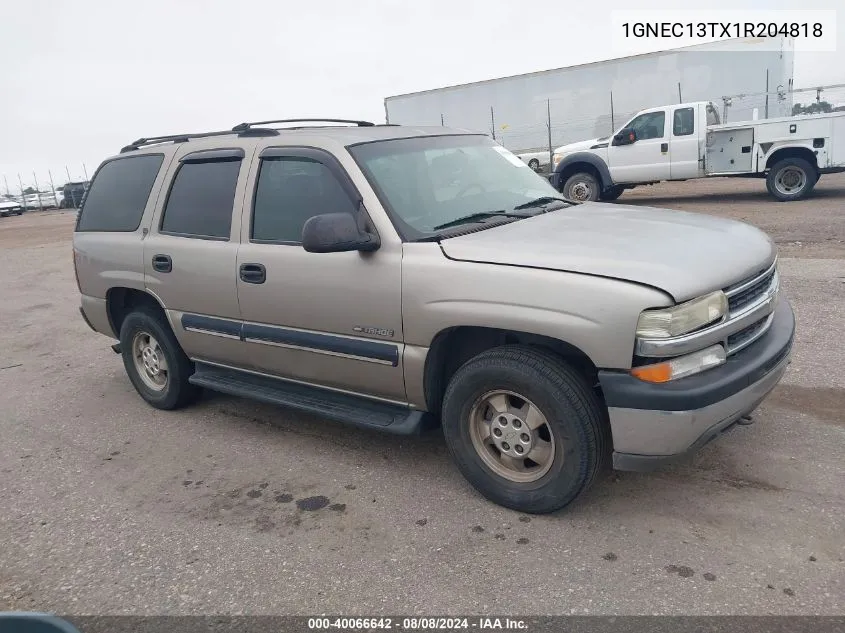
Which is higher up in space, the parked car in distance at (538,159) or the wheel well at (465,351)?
the parked car in distance at (538,159)

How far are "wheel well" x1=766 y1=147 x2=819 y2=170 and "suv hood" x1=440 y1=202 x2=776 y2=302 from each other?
11.0 metres

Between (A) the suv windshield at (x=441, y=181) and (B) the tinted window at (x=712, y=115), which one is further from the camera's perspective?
A: (B) the tinted window at (x=712, y=115)

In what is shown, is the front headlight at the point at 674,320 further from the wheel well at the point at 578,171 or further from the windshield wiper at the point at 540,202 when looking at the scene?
the wheel well at the point at 578,171

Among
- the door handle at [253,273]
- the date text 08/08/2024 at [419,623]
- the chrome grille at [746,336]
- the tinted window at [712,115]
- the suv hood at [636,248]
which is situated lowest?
the date text 08/08/2024 at [419,623]

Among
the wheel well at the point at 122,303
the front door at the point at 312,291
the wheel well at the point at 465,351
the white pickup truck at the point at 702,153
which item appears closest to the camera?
the wheel well at the point at 465,351

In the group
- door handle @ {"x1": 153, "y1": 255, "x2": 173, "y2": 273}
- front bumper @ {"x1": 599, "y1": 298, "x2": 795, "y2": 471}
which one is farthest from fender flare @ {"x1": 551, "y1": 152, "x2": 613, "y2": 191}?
front bumper @ {"x1": 599, "y1": 298, "x2": 795, "y2": 471}

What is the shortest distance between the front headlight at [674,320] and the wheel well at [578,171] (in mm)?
12778

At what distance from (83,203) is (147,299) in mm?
1166

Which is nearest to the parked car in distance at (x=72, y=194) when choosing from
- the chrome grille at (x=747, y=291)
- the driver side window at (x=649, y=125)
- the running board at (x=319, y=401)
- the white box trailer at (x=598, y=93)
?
the white box trailer at (x=598, y=93)

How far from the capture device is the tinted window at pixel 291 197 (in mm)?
3998

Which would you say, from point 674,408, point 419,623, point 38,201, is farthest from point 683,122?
point 38,201

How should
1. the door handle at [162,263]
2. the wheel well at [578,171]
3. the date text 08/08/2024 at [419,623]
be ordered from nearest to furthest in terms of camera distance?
the date text 08/08/2024 at [419,623] < the door handle at [162,263] < the wheel well at [578,171]

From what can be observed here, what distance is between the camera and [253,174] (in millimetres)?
4363

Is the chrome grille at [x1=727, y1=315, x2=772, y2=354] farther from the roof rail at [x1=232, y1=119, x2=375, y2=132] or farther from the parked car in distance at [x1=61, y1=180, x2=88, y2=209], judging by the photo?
the parked car in distance at [x1=61, y1=180, x2=88, y2=209]
